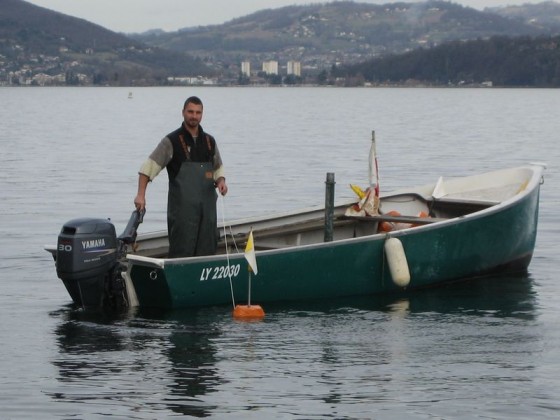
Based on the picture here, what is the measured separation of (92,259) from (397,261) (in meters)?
3.51

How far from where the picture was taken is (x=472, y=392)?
10.6 meters

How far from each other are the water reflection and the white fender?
0.27 meters

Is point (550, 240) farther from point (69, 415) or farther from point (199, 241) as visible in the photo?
point (69, 415)

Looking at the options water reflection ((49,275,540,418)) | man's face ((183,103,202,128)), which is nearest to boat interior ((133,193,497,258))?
water reflection ((49,275,540,418))

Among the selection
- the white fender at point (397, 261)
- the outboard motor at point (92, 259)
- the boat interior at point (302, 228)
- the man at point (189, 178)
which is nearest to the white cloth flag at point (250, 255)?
the man at point (189, 178)

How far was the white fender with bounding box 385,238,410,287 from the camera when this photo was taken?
14.6 metres

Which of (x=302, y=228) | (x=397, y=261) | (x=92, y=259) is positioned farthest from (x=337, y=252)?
(x=92, y=259)

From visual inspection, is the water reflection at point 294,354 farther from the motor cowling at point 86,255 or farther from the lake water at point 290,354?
A: the motor cowling at point 86,255

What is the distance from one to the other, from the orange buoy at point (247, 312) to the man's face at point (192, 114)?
6.18 feet

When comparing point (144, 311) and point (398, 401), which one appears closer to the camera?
point (398, 401)

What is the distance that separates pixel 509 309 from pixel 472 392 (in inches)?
162

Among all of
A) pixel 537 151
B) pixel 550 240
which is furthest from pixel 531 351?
pixel 537 151

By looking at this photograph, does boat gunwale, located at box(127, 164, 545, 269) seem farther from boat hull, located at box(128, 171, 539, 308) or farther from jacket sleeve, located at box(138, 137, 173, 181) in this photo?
jacket sleeve, located at box(138, 137, 173, 181)

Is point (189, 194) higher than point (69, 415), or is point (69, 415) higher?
point (189, 194)
